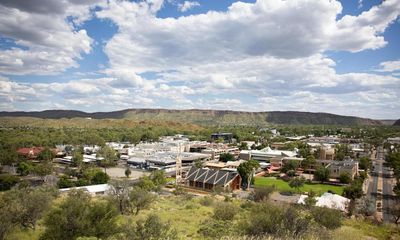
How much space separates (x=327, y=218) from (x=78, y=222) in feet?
67.1

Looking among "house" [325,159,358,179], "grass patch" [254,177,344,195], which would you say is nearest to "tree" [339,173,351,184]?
"grass patch" [254,177,344,195]

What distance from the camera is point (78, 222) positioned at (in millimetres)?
18797

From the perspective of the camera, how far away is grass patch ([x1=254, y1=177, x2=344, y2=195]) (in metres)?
52.2

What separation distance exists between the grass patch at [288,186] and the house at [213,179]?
5.58m

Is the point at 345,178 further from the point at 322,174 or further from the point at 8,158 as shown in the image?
the point at 8,158

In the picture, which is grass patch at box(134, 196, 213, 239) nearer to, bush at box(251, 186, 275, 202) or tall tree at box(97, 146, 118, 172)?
bush at box(251, 186, 275, 202)

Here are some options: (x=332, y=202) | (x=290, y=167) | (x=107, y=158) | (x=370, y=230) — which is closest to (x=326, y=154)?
(x=290, y=167)

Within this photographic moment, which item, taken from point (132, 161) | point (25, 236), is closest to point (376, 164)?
point (132, 161)

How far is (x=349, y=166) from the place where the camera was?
204 feet

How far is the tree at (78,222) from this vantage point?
61.9ft

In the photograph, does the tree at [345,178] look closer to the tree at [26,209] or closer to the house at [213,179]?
the house at [213,179]

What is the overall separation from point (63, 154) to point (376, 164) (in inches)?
3820

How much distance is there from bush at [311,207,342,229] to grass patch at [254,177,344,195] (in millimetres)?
24700

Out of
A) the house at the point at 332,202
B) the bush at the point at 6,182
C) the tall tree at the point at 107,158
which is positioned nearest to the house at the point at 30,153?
the tall tree at the point at 107,158
